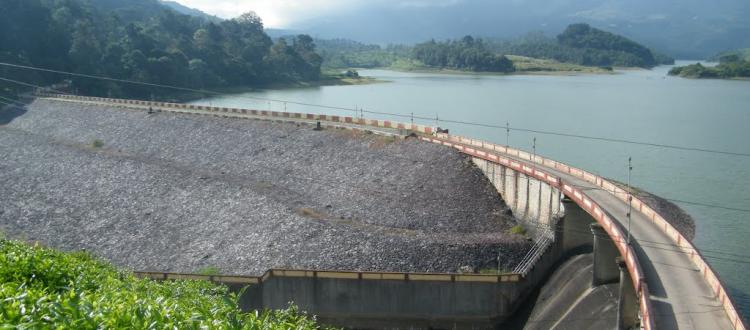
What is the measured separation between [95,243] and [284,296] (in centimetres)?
1267

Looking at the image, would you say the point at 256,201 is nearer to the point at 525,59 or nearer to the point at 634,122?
the point at 634,122

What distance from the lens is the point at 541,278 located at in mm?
24453

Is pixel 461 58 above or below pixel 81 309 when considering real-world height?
above

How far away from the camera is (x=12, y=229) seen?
111 ft

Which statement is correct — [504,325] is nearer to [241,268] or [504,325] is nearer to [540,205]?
[540,205]

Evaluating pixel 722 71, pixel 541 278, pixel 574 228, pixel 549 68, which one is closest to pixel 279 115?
pixel 574 228

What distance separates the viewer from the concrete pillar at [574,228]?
24878 mm

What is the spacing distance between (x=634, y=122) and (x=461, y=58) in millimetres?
91229

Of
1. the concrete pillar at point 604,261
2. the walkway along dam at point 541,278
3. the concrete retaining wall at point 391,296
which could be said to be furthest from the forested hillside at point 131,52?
the concrete pillar at point 604,261

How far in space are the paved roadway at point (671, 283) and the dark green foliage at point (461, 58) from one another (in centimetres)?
12122

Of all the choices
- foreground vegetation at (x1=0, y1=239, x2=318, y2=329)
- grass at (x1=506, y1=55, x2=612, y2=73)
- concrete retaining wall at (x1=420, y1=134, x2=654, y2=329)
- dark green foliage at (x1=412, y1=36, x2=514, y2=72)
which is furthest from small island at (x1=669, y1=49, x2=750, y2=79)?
foreground vegetation at (x1=0, y1=239, x2=318, y2=329)

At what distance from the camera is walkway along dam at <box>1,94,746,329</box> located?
16.6 m

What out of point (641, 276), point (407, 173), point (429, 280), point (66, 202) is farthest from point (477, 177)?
point (66, 202)

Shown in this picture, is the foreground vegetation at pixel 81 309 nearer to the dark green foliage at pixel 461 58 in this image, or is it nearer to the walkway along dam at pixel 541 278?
the walkway along dam at pixel 541 278
